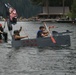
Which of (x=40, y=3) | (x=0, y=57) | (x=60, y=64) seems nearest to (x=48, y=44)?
(x=0, y=57)

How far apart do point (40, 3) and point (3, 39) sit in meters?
137

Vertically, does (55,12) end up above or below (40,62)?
below

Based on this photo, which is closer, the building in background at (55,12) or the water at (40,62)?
the water at (40,62)

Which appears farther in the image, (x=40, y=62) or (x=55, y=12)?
(x=55, y=12)

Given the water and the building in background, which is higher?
the water

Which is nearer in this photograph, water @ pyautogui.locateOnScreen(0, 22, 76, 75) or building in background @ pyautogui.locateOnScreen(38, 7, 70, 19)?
water @ pyautogui.locateOnScreen(0, 22, 76, 75)

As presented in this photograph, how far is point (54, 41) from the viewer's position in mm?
37844

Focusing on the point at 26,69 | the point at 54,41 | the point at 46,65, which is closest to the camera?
the point at 26,69

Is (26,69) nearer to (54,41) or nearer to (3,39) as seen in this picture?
(54,41)

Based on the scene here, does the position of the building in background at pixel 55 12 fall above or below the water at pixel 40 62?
below

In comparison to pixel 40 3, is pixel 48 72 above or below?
above

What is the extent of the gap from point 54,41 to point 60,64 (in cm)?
1056

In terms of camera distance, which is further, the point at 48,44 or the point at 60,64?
the point at 48,44

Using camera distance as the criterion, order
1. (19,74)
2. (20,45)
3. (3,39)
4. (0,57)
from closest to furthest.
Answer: (19,74)
(0,57)
(20,45)
(3,39)
